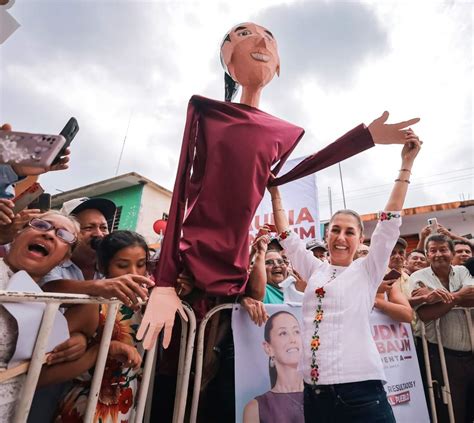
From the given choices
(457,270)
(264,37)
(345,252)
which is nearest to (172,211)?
(345,252)

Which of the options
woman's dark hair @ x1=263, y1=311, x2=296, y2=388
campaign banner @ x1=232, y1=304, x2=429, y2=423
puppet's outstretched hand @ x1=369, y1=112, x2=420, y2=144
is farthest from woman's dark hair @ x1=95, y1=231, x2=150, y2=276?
puppet's outstretched hand @ x1=369, y1=112, x2=420, y2=144

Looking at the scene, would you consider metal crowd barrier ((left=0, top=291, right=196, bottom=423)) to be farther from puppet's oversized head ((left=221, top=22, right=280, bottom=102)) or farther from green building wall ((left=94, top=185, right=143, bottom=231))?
green building wall ((left=94, top=185, right=143, bottom=231))

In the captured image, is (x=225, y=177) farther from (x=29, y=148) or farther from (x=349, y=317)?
(x=29, y=148)

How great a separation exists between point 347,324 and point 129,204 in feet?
35.9

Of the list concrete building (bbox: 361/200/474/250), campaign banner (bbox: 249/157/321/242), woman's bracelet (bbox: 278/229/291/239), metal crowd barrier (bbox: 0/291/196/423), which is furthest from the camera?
concrete building (bbox: 361/200/474/250)

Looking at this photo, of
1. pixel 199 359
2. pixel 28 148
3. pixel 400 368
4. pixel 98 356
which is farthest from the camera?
pixel 400 368

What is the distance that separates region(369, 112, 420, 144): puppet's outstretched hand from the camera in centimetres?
164

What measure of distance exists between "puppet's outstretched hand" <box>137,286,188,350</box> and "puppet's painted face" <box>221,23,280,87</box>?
4.40 feet

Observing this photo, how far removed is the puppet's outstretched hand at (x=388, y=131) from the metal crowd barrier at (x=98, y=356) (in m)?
1.26

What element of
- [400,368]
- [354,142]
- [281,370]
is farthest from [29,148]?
[400,368]

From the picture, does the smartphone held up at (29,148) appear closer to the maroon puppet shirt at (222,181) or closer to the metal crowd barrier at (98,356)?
the metal crowd barrier at (98,356)

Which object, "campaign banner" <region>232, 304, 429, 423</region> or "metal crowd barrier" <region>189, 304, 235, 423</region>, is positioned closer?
"metal crowd barrier" <region>189, 304, 235, 423</region>

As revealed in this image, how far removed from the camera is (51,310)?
1047mm

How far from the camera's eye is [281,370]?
1.77 m
